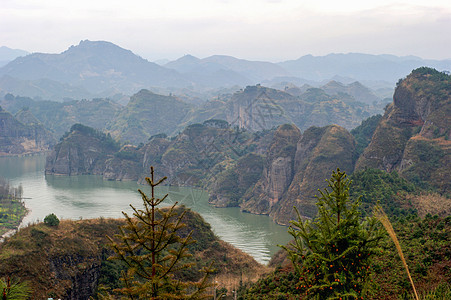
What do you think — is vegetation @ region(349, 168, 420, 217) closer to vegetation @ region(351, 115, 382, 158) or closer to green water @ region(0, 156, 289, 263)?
green water @ region(0, 156, 289, 263)

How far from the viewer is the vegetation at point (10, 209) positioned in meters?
72.3

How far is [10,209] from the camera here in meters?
79.7

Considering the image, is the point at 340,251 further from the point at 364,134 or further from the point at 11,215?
the point at 364,134

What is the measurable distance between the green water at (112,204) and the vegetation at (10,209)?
1.72 m

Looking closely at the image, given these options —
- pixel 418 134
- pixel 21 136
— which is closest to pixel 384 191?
pixel 418 134

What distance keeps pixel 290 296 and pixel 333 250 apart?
11.5 m

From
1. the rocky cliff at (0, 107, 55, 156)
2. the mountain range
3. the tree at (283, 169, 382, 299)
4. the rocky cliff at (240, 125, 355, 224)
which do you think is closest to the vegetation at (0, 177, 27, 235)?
the mountain range

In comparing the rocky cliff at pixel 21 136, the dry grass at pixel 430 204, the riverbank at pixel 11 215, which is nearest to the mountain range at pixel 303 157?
the dry grass at pixel 430 204

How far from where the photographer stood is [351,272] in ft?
43.4

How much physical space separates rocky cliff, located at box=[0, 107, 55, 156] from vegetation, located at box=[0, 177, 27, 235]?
78.6 meters

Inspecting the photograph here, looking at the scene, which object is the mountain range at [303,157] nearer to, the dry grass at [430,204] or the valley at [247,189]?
the valley at [247,189]

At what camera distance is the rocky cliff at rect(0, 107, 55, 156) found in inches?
6575

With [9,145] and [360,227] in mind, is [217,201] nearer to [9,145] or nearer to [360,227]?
[360,227]

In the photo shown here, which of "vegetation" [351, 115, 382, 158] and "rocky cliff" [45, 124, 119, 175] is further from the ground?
"vegetation" [351, 115, 382, 158]
